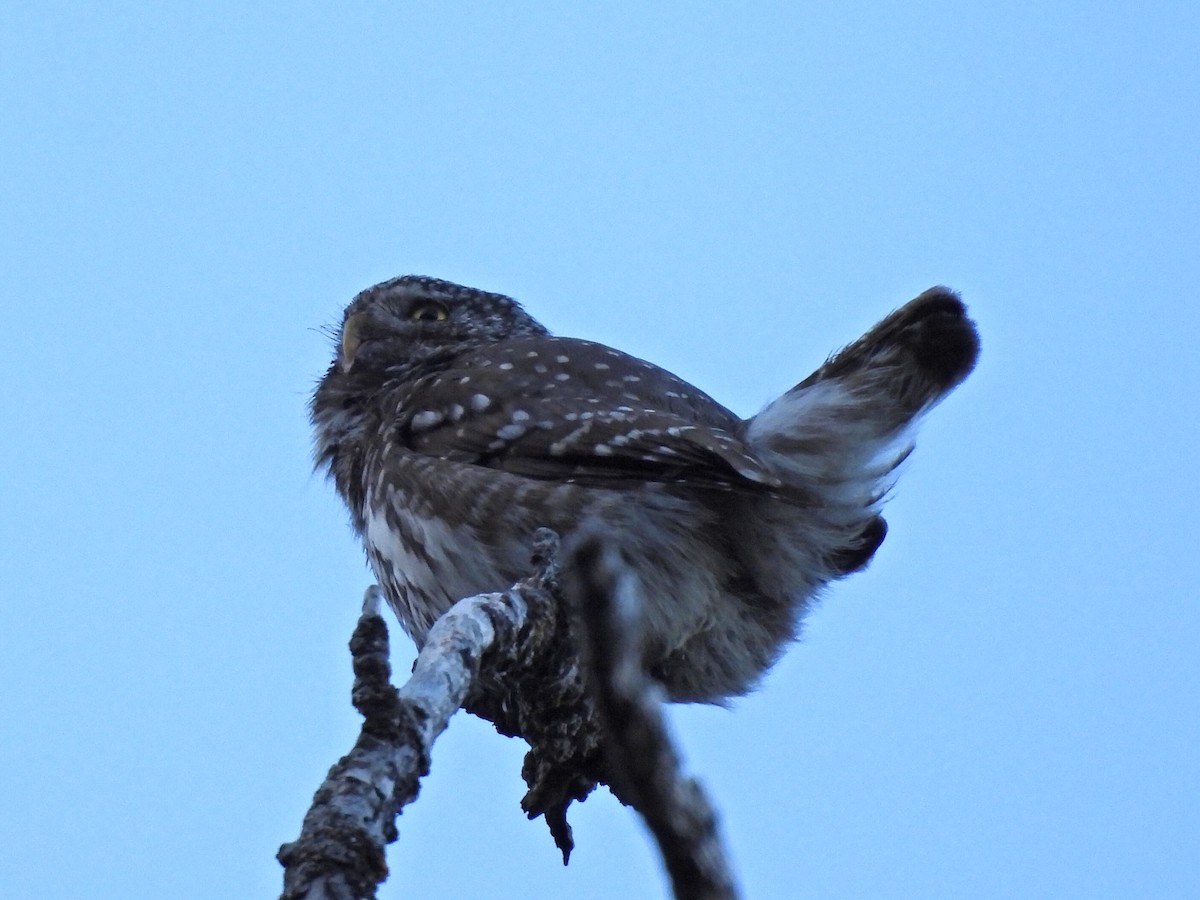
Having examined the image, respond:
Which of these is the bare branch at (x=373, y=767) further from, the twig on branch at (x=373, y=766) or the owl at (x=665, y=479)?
the owl at (x=665, y=479)

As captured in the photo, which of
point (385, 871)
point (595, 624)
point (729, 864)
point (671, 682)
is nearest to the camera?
point (729, 864)

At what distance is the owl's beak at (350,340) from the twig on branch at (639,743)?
401 centimetres

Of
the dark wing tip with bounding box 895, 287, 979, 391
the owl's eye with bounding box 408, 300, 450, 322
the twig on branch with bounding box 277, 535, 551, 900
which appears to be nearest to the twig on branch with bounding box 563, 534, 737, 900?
the twig on branch with bounding box 277, 535, 551, 900

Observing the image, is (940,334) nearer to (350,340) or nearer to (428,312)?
(428,312)

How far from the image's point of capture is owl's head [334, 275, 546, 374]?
5.84 metres

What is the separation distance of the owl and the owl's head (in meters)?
0.43

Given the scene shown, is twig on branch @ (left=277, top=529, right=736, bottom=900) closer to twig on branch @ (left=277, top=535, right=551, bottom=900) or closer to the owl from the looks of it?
twig on branch @ (left=277, top=535, right=551, bottom=900)

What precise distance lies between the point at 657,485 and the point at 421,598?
888 millimetres

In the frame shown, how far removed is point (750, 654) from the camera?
16.3 ft

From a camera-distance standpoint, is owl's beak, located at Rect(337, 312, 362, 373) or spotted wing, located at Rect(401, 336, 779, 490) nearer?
spotted wing, located at Rect(401, 336, 779, 490)

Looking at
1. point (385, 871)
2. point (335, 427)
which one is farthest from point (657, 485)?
point (385, 871)

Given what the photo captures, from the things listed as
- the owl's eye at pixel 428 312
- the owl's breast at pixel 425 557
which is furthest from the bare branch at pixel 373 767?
the owl's eye at pixel 428 312

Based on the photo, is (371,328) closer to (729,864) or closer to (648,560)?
(648,560)

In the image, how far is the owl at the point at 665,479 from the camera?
180 inches
